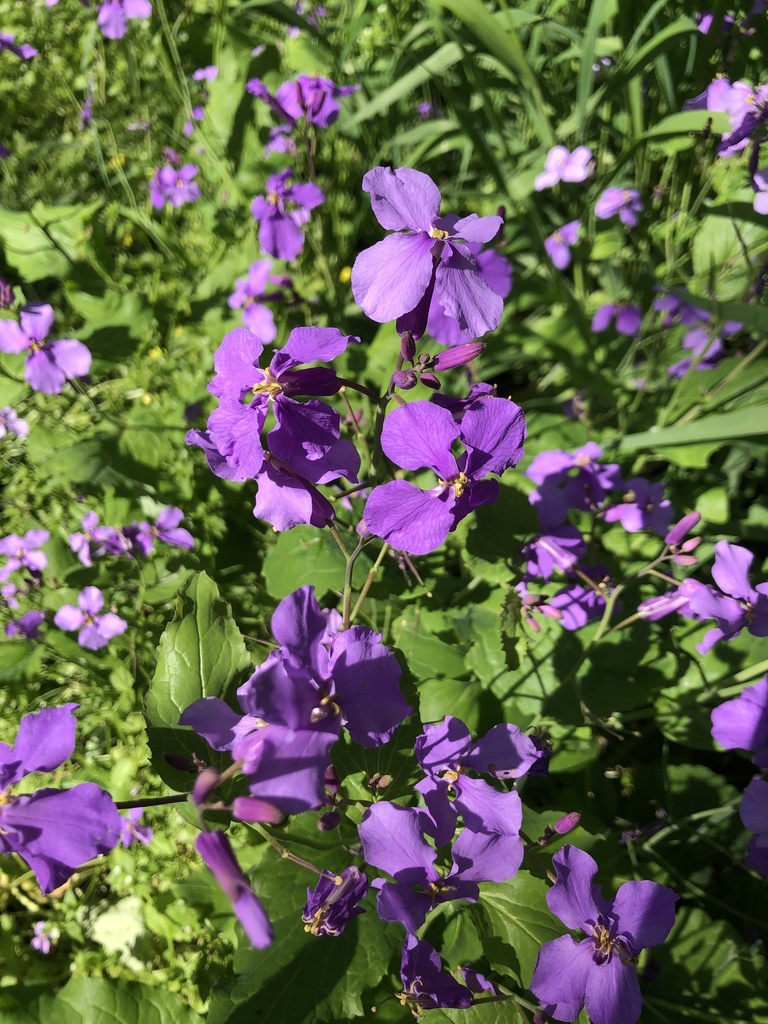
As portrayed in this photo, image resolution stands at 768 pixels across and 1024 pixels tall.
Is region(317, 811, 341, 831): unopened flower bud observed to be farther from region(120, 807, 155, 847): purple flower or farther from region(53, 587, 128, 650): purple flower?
region(53, 587, 128, 650): purple flower

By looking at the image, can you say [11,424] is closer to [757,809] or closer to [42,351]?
[42,351]

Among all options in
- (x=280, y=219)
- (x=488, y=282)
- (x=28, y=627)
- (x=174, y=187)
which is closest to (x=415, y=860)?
(x=488, y=282)

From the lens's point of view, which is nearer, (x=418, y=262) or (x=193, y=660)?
(x=418, y=262)

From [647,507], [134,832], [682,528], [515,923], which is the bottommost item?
[134,832]

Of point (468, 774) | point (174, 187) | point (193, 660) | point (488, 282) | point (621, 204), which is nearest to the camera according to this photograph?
point (468, 774)

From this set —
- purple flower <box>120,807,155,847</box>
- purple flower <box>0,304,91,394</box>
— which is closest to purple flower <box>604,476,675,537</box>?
purple flower <box>120,807,155,847</box>

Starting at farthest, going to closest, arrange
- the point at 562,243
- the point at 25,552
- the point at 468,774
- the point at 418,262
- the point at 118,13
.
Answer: the point at 118,13
the point at 562,243
the point at 25,552
the point at 468,774
the point at 418,262
